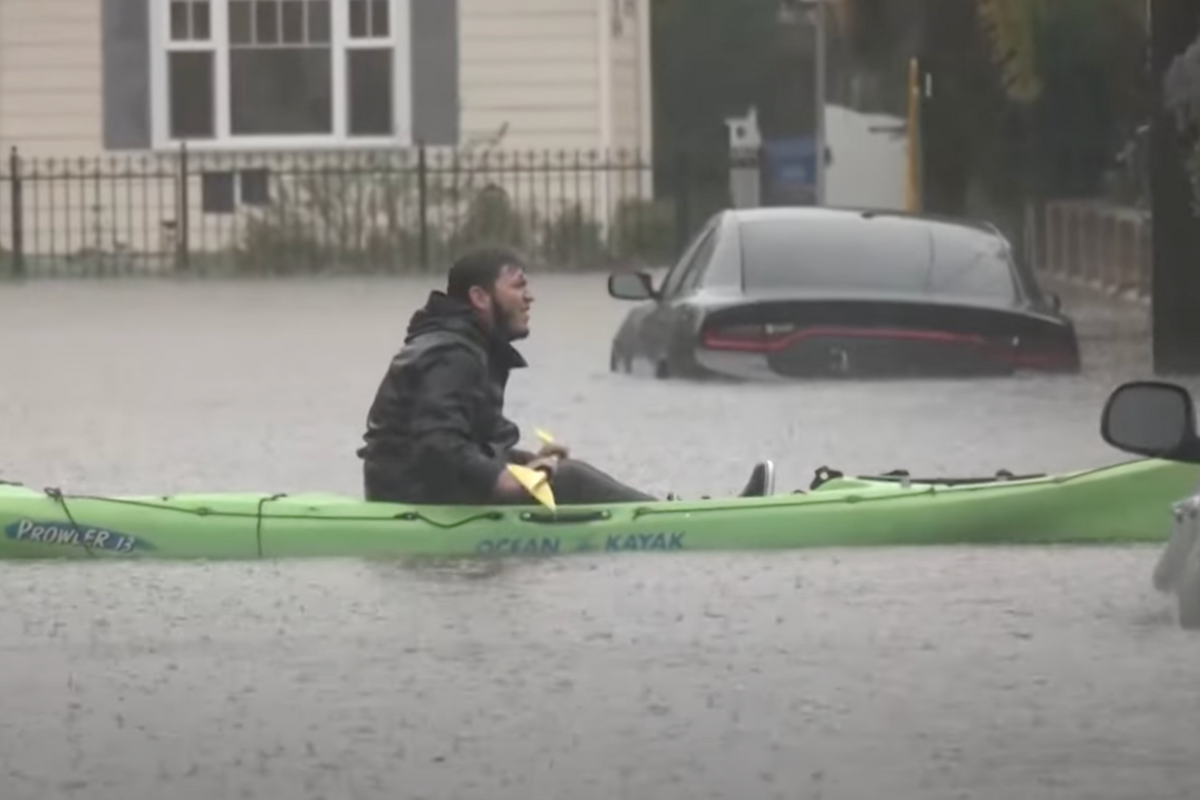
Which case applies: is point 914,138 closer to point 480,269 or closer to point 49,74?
point 49,74

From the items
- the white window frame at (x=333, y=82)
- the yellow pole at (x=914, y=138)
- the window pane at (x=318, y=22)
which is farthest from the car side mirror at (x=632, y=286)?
the window pane at (x=318, y=22)

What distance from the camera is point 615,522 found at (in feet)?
39.0


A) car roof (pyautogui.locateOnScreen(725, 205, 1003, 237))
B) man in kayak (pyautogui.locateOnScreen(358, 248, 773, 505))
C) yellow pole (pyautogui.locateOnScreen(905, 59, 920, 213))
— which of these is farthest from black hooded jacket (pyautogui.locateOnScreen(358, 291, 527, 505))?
yellow pole (pyautogui.locateOnScreen(905, 59, 920, 213))

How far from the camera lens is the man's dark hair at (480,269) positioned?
12.2 m

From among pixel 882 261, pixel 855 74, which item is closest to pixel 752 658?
pixel 882 261

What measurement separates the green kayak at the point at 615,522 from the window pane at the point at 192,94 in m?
23.9

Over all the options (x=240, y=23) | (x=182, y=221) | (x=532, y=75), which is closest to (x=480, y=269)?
(x=182, y=221)

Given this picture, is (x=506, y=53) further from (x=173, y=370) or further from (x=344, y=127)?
(x=173, y=370)

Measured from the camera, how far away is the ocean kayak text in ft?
38.9

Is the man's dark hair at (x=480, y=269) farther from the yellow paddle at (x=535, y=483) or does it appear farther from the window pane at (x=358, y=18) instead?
the window pane at (x=358, y=18)

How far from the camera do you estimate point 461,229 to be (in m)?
35.3

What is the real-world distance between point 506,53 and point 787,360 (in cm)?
1738

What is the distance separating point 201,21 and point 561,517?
24644mm

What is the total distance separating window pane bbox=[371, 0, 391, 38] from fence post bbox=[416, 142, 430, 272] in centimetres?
145
